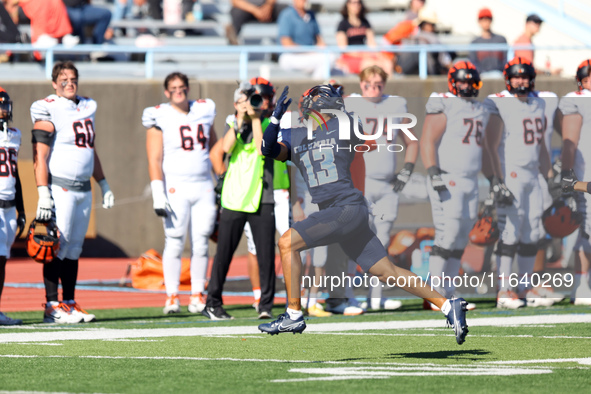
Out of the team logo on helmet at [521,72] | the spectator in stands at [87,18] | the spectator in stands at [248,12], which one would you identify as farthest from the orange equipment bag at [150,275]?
the spectator in stands at [248,12]

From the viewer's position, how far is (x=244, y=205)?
8.91 metres

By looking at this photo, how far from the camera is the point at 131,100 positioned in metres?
15.2

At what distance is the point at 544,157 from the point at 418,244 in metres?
1.37

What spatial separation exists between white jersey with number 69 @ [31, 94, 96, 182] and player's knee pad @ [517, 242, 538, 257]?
12.8 feet

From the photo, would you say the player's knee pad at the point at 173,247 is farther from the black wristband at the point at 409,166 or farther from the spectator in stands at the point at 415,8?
the spectator in stands at the point at 415,8

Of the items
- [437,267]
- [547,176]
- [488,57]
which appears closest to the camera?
[437,267]

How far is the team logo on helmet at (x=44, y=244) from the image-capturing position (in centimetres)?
847

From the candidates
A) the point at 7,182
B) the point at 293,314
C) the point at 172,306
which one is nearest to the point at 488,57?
the point at 172,306

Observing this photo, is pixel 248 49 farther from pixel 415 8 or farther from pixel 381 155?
pixel 381 155

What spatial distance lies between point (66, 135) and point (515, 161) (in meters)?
3.93

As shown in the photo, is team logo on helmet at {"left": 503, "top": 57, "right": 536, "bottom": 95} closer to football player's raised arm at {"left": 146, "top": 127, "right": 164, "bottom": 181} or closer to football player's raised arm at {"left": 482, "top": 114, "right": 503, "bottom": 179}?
football player's raised arm at {"left": 482, "top": 114, "right": 503, "bottom": 179}

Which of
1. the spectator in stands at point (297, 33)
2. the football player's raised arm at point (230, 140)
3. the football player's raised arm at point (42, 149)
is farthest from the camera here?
the spectator in stands at point (297, 33)

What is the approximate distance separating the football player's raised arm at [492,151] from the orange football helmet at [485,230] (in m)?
0.35

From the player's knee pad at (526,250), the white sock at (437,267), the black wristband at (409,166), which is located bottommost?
the white sock at (437,267)
